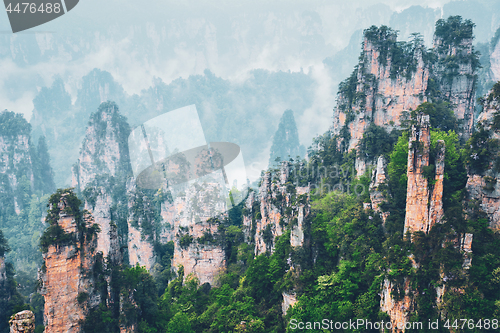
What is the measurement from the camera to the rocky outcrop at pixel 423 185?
794 inches

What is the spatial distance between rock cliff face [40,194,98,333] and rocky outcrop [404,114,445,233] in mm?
18915

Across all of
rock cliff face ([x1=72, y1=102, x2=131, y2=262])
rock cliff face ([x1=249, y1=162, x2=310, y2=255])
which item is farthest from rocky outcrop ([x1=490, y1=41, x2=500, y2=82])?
rock cliff face ([x1=72, y1=102, x2=131, y2=262])

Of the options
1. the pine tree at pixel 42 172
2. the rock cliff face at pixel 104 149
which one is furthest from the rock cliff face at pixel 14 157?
the rock cliff face at pixel 104 149

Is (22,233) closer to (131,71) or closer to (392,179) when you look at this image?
(392,179)

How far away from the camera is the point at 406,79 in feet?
110

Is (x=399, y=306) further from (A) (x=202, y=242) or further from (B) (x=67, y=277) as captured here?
(B) (x=67, y=277)

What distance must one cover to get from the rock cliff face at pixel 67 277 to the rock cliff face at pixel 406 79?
22.1 meters

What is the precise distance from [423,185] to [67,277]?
2072cm

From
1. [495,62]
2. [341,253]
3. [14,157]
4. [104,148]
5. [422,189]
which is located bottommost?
[341,253]

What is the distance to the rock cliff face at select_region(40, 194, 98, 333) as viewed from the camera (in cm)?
2183

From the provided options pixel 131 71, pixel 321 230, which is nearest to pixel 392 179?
pixel 321 230

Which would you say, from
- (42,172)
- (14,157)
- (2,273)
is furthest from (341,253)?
(42,172)

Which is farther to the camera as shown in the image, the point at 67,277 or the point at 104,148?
the point at 104,148

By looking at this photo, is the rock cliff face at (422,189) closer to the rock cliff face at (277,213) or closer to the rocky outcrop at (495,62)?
the rock cliff face at (277,213)
